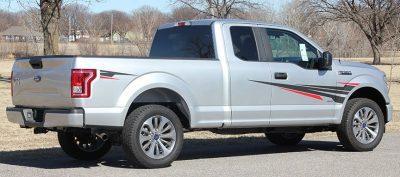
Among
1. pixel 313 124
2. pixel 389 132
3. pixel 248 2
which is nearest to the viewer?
pixel 313 124

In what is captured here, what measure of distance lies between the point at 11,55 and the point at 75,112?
69449 mm

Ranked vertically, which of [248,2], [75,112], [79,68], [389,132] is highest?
[248,2]

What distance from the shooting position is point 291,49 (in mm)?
9922

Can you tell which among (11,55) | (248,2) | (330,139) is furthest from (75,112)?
(11,55)

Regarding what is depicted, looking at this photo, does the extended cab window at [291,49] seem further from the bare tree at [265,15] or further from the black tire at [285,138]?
the bare tree at [265,15]

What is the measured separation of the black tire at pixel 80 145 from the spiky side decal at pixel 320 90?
8.06 feet

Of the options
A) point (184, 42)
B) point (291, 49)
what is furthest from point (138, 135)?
point (291, 49)

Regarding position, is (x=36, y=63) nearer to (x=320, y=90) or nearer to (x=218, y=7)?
(x=320, y=90)

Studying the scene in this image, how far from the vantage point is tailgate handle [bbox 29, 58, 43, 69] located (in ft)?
27.4

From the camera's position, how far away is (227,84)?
898 cm

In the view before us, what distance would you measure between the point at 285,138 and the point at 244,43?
8.10 feet

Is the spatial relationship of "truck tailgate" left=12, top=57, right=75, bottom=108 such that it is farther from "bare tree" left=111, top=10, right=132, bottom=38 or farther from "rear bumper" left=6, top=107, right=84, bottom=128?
"bare tree" left=111, top=10, right=132, bottom=38

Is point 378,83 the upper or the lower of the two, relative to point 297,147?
upper

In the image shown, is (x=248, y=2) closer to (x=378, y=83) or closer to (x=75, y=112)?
(x=378, y=83)
